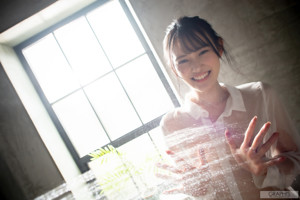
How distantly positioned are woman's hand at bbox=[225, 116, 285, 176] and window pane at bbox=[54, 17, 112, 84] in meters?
1.06

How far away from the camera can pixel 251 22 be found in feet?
3.31

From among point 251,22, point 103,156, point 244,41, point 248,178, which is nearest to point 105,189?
point 103,156

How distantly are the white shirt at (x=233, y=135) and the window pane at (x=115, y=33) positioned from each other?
0.65 meters

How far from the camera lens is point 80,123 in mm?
1493

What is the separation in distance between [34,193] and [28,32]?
1178mm

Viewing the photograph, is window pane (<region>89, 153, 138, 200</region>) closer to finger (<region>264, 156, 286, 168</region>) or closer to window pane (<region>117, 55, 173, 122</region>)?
window pane (<region>117, 55, 173, 122</region>)

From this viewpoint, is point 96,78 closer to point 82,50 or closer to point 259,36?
point 82,50

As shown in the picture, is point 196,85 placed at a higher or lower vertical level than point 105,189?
higher

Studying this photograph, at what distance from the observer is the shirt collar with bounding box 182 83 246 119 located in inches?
30.9

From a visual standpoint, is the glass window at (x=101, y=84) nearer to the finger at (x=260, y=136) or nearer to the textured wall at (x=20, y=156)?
the textured wall at (x=20, y=156)

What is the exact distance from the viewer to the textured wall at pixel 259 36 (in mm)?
967

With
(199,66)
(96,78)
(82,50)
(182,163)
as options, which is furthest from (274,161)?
(82,50)

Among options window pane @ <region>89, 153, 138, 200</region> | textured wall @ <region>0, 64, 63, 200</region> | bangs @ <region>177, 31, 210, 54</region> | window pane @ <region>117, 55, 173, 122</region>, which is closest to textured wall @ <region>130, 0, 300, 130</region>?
window pane @ <region>117, 55, 173, 122</region>

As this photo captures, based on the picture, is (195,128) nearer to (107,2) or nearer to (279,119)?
(279,119)
